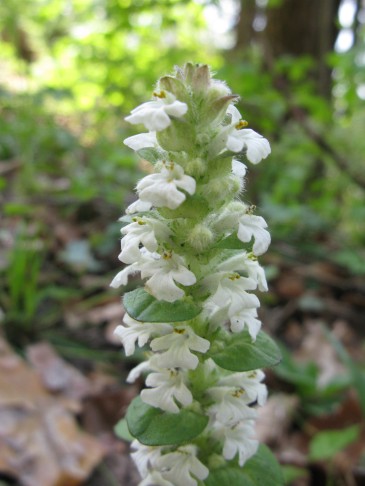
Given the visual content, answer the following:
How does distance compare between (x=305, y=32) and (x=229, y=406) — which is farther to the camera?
(x=305, y=32)

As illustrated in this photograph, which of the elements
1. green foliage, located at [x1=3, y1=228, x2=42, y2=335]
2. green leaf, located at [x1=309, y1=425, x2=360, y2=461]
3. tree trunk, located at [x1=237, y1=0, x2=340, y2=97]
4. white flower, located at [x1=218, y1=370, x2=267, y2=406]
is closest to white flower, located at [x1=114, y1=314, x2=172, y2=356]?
white flower, located at [x1=218, y1=370, x2=267, y2=406]

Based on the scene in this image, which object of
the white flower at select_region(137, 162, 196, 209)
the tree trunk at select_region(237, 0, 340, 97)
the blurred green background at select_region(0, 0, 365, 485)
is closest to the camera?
the white flower at select_region(137, 162, 196, 209)

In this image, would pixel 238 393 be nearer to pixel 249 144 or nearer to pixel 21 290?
pixel 249 144

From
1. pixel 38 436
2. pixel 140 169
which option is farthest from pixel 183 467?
pixel 140 169

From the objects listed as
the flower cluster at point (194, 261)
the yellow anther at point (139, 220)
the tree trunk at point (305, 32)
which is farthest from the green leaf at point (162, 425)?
the tree trunk at point (305, 32)

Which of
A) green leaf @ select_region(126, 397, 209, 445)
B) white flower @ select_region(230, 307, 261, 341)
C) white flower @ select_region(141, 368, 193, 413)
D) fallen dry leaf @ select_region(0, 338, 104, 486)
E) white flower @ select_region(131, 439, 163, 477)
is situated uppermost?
white flower @ select_region(230, 307, 261, 341)

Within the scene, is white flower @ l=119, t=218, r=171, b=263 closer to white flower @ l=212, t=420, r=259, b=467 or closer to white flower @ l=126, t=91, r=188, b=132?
white flower @ l=126, t=91, r=188, b=132
